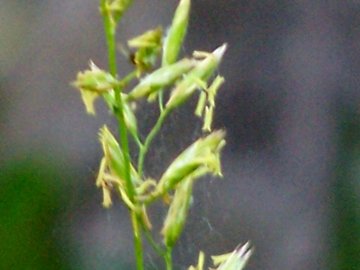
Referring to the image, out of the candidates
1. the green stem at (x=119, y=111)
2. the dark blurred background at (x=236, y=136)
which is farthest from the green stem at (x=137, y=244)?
the dark blurred background at (x=236, y=136)

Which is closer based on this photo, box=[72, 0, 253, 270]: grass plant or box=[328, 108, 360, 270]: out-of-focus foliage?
box=[72, 0, 253, 270]: grass plant

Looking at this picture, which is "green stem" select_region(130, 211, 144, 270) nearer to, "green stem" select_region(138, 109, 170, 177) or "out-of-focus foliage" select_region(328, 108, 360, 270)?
"green stem" select_region(138, 109, 170, 177)

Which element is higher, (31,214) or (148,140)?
(31,214)

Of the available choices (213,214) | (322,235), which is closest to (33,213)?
(213,214)

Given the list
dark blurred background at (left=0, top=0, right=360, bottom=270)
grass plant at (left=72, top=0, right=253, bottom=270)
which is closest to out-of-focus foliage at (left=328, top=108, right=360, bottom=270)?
dark blurred background at (left=0, top=0, right=360, bottom=270)

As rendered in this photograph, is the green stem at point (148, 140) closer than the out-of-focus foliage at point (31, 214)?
Yes

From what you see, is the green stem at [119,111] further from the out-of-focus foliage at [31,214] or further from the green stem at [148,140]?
the out-of-focus foliage at [31,214]

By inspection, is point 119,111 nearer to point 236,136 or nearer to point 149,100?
point 149,100

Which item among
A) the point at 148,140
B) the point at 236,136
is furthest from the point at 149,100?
A: the point at 236,136

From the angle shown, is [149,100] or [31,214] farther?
[31,214]

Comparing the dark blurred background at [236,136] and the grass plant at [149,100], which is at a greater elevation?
the dark blurred background at [236,136]
